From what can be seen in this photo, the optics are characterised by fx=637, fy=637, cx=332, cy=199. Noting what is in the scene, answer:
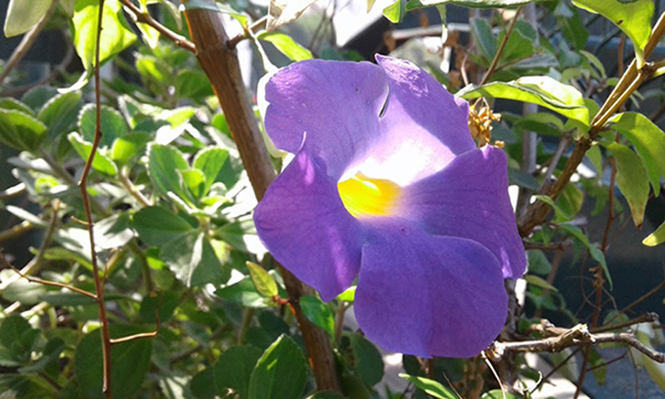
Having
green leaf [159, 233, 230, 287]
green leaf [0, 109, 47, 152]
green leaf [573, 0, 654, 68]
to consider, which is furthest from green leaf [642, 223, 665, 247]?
green leaf [0, 109, 47, 152]

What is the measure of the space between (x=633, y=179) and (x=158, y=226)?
42cm

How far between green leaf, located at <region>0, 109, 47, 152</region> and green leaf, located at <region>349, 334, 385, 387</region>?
1.29 ft

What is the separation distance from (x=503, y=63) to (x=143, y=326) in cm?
46

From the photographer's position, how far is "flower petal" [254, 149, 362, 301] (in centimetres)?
28

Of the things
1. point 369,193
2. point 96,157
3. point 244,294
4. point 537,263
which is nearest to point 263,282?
point 244,294

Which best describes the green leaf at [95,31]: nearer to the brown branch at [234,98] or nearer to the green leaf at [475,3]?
the brown branch at [234,98]

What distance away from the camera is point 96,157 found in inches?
25.2

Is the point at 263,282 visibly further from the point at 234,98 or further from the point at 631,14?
the point at 631,14

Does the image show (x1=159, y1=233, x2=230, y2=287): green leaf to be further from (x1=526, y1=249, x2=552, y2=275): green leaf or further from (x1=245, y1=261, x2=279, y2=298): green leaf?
(x1=526, y1=249, x2=552, y2=275): green leaf

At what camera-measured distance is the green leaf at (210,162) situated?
642 millimetres

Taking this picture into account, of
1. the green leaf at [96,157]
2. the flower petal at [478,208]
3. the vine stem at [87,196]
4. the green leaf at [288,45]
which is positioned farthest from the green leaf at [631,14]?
the green leaf at [96,157]

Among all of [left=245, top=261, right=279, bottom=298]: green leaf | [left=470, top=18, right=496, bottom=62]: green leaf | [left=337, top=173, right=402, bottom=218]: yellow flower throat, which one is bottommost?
[left=245, top=261, right=279, bottom=298]: green leaf

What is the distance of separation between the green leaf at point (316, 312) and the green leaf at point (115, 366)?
0.22 metres

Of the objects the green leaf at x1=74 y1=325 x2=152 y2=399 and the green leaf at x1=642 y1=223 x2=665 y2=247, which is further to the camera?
the green leaf at x1=74 y1=325 x2=152 y2=399
